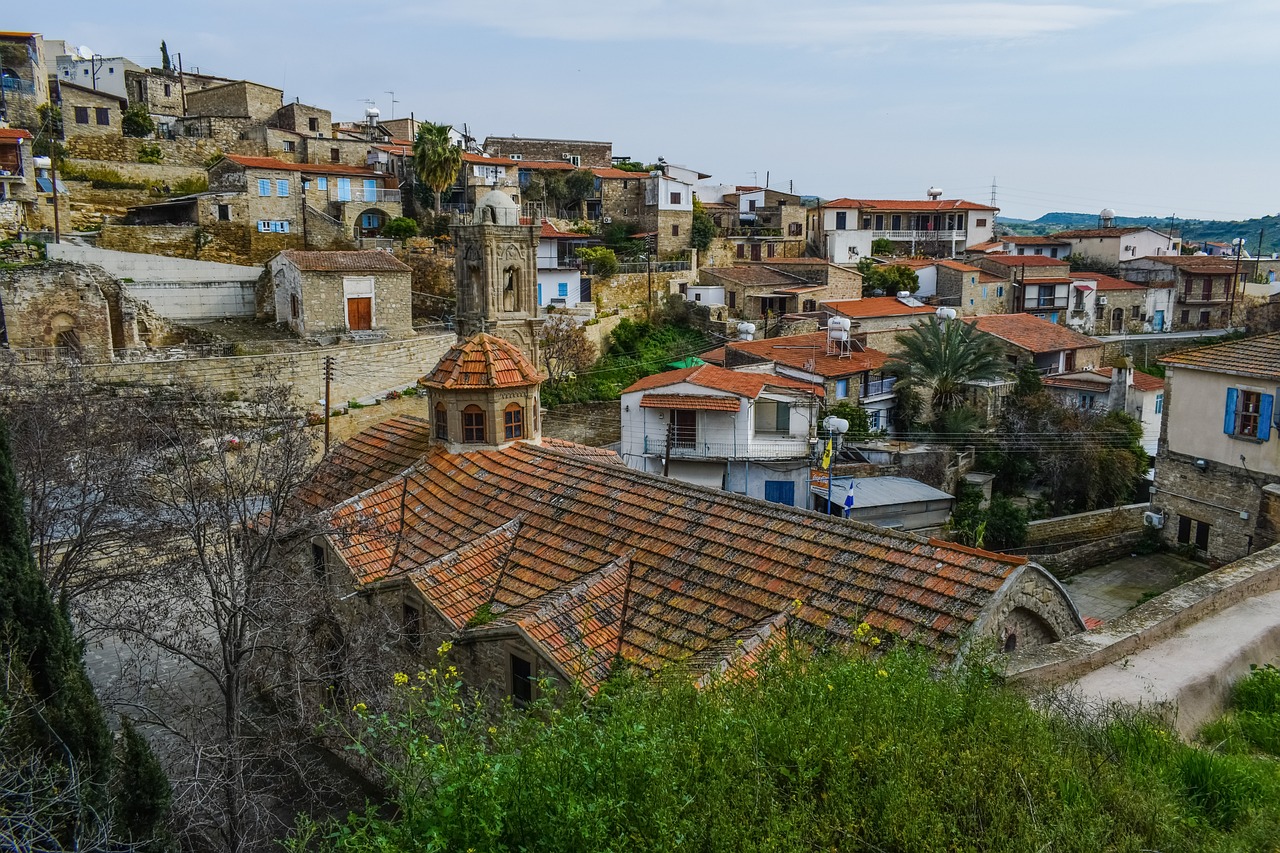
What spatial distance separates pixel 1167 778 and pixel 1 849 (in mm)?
8999

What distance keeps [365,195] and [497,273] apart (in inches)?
978

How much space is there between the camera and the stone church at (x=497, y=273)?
2930cm

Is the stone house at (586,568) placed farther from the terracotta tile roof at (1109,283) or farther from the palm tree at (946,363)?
the terracotta tile roof at (1109,283)

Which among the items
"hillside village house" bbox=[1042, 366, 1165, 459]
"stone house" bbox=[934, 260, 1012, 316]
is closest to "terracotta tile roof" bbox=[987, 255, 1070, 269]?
"stone house" bbox=[934, 260, 1012, 316]

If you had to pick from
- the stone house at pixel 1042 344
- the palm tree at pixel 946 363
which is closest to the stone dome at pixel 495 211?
the palm tree at pixel 946 363

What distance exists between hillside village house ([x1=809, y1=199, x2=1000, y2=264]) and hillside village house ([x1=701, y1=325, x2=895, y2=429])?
24059 mm

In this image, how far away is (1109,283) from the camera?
56281 mm

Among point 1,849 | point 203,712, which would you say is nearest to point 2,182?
point 203,712

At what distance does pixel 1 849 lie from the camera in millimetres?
7152

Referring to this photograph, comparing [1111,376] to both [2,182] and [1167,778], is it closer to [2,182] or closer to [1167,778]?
[1167,778]

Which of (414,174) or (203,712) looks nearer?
(203,712)

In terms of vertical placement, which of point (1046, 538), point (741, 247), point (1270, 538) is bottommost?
point (1046, 538)

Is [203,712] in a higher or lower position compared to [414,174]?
lower

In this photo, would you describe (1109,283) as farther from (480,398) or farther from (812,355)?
(480,398)
